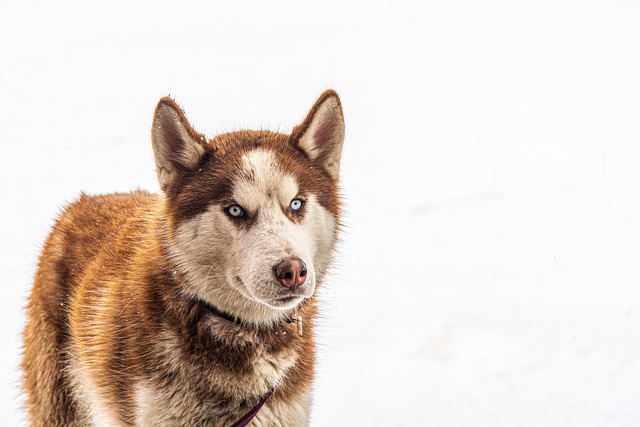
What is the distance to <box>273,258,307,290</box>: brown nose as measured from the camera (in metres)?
3.29

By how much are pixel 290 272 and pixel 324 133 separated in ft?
3.20

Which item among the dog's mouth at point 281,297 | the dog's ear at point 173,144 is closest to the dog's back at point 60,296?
the dog's ear at point 173,144

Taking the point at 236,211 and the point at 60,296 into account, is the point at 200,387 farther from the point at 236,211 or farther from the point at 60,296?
the point at 60,296

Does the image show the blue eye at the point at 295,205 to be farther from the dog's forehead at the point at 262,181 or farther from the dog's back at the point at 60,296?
the dog's back at the point at 60,296

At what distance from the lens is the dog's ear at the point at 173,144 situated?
3.59 metres

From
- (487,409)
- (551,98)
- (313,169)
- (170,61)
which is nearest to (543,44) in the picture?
(551,98)

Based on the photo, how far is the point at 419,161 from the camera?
36.5 ft

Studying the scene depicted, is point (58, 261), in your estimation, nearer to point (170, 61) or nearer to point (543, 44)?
point (170, 61)

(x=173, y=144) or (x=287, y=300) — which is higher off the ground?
(x=173, y=144)

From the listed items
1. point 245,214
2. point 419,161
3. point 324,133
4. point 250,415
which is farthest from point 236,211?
point 419,161

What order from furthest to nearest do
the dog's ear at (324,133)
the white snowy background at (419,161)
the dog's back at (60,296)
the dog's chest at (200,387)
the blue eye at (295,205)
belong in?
1. the white snowy background at (419,161)
2. the dog's back at (60,296)
3. the dog's ear at (324,133)
4. the blue eye at (295,205)
5. the dog's chest at (200,387)

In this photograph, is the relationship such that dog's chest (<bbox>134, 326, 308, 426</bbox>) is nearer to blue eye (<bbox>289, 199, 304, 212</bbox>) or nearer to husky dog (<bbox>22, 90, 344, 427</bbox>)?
husky dog (<bbox>22, 90, 344, 427</bbox>)

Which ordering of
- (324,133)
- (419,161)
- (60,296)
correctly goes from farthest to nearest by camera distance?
(419,161) → (60,296) → (324,133)

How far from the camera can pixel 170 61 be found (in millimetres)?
15633
